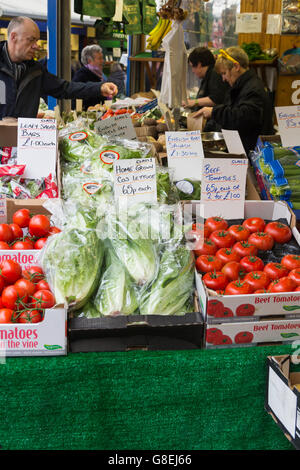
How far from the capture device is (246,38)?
926 centimetres

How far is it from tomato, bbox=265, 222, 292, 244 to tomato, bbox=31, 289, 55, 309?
3.46ft

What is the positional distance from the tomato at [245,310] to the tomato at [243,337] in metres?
0.07

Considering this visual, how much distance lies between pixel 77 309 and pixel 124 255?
0.91 feet

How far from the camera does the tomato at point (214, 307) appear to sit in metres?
1.60

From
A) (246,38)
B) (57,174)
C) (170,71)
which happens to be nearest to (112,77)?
(246,38)

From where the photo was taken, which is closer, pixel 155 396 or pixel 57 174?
pixel 155 396

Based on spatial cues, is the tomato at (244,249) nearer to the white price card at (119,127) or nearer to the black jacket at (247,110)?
the white price card at (119,127)

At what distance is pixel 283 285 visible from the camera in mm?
1743

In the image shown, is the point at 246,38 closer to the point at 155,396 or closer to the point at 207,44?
the point at 207,44

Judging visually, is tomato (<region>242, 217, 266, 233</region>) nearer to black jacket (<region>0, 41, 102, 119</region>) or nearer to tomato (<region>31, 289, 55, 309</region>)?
tomato (<region>31, 289, 55, 309</region>)

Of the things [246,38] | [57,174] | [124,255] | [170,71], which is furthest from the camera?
[246,38]

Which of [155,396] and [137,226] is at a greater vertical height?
[137,226]

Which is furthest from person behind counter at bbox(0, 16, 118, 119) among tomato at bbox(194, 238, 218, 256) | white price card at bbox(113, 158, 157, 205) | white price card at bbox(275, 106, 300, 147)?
tomato at bbox(194, 238, 218, 256)

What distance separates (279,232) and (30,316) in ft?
3.88
